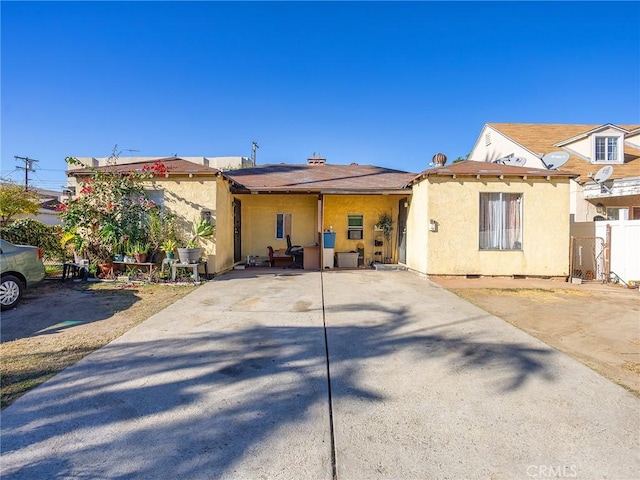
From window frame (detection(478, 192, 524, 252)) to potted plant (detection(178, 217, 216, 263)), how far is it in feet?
27.0

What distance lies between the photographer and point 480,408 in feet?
9.29

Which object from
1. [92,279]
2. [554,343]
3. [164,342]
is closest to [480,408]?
[554,343]

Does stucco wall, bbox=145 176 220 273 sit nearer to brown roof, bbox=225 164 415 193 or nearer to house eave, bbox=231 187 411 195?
brown roof, bbox=225 164 415 193

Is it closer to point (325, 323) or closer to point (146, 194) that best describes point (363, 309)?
point (325, 323)

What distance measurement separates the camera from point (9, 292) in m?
5.90

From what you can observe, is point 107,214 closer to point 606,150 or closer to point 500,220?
point 500,220

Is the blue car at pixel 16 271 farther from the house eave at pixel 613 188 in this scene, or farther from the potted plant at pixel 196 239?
the house eave at pixel 613 188

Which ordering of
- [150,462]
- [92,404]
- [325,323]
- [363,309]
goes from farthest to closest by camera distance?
[363,309], [325,323], [92,404], [150,462]

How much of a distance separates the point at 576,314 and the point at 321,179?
9.41 meters

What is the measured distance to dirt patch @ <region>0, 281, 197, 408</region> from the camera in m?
3.52

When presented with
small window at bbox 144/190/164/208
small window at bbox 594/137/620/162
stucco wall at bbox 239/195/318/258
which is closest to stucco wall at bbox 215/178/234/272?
small window at bbox 144/190/164/208

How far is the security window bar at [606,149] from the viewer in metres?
14.8

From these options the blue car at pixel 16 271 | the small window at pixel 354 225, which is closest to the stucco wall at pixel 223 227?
the blue car at pixel 16 271

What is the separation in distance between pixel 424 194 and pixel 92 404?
9355 millimetres
